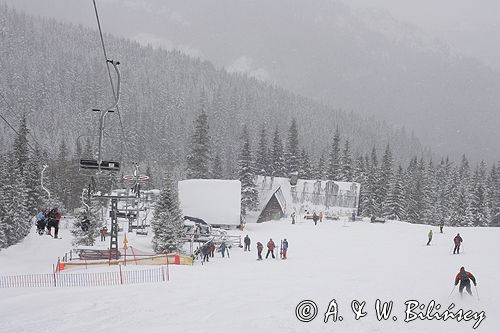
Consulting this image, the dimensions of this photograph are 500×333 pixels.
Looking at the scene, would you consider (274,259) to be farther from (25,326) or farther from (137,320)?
(25,326)

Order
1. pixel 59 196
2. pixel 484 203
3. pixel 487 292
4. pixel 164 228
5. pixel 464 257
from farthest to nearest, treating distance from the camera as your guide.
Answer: pixel 59 196
pixel 484 203
pixel 164 228
pixel 464 257
pixel 487 292

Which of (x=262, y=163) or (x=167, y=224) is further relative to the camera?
(x=262, y=163)

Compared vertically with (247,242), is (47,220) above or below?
above

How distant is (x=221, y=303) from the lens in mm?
14781

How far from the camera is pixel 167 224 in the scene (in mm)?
30156

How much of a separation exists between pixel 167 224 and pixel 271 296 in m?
15.9

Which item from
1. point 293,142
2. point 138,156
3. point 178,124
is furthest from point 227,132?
point 293,142

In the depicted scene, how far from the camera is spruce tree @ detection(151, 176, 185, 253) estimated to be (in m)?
29.9

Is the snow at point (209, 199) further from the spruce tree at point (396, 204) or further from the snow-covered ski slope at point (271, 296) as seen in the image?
the spruce tree at point (396, 204)

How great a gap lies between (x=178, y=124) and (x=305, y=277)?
502 feet

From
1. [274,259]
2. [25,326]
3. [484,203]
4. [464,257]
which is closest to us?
[25,326]

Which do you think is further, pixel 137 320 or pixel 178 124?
pixel 178 124

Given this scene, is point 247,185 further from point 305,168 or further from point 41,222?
point 41,222

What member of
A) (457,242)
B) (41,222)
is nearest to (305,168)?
(457,242)
